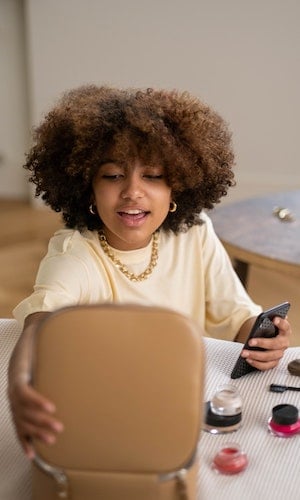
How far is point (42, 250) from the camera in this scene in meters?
3.26

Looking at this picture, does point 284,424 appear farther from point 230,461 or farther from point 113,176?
point 113,176

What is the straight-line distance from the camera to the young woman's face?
117cm

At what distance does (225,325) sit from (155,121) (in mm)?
370

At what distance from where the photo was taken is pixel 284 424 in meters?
0.89

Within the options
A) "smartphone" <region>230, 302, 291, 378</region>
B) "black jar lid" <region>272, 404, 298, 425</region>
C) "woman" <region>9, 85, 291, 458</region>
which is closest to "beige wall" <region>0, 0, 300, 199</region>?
"woman" <region>9, 85, 291, 458</region>

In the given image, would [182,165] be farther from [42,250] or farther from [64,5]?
[64,5]

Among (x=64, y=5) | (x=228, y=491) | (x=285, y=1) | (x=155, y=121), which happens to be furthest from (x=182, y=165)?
(x=64, y=5)

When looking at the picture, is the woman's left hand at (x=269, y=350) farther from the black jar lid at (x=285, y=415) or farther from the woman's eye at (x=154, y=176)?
the woman's eye at (x=154, y=176)

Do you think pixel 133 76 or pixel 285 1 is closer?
pixel 285 1

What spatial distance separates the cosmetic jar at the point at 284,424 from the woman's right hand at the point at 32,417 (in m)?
0.30

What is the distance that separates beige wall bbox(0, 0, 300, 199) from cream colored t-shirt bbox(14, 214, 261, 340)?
7.68ft

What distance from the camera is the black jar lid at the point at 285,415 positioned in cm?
89

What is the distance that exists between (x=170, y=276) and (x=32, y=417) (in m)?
0.63

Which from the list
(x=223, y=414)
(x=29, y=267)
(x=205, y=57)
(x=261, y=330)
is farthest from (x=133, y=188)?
(x=205, y=57)
